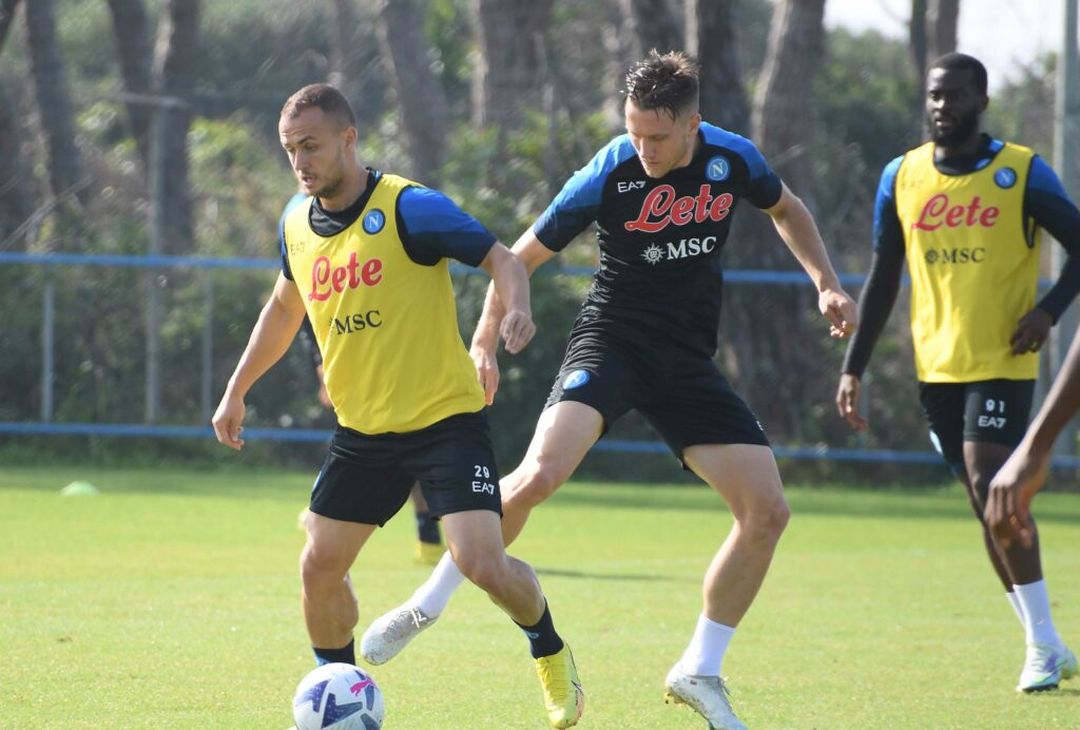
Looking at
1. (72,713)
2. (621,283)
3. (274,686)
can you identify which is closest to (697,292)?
(621,283)

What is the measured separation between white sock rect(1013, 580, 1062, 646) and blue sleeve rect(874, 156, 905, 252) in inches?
61.6

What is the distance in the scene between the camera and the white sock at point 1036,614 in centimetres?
705

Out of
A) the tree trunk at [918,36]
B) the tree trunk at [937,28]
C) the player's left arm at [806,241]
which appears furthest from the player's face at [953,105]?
the tree trunk at [918,36]

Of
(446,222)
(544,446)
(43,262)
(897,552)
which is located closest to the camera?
(446,222)

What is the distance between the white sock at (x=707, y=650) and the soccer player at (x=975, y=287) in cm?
159

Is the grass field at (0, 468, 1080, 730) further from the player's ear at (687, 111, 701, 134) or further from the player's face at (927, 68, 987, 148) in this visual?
the player's face at (927, 68, 987, 148)

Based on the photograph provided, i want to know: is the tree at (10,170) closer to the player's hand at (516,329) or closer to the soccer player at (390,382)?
the soccer player at (390,382)

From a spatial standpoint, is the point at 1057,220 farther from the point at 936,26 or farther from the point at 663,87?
the point at 936,26

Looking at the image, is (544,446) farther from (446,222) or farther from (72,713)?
(72,713)

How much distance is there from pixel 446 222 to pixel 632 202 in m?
0.93

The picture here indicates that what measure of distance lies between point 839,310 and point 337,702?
7.73 feet

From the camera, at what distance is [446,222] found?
18.7 ft

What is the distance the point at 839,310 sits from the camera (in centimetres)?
631

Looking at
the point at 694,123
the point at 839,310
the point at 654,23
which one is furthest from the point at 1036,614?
the point at 654,23
